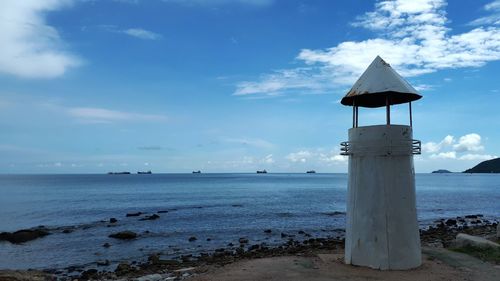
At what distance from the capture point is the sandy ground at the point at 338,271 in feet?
45.9

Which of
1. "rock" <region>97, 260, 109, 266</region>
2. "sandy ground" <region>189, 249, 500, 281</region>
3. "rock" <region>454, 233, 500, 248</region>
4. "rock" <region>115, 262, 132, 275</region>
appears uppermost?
"rock" <region>454, 233, 500, 248</region>

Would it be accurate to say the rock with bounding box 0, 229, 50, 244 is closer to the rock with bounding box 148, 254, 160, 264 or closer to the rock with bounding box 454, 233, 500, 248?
the rock with bounding box 148, 254, 160, 264

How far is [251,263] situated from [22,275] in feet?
32.5

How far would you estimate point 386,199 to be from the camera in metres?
14.7

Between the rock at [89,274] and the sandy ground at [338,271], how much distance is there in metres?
6.65

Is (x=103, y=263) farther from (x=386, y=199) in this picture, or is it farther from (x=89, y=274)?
(x=386, y=199)

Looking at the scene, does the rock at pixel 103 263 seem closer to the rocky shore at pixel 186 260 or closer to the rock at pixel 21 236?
the rocky shore at pixel 186 260

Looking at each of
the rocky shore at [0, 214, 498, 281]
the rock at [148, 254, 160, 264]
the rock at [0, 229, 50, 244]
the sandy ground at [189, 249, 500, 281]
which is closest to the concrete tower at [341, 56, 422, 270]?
the sandy ground at [189, 249, 500, 281]

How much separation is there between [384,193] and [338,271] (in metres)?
3.09

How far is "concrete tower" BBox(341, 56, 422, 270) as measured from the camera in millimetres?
14688

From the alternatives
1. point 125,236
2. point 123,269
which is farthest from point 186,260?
point 125,236

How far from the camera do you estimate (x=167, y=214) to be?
50125 mm

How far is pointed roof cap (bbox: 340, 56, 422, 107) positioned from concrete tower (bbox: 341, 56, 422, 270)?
35mm

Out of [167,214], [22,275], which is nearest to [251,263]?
[22,275]
